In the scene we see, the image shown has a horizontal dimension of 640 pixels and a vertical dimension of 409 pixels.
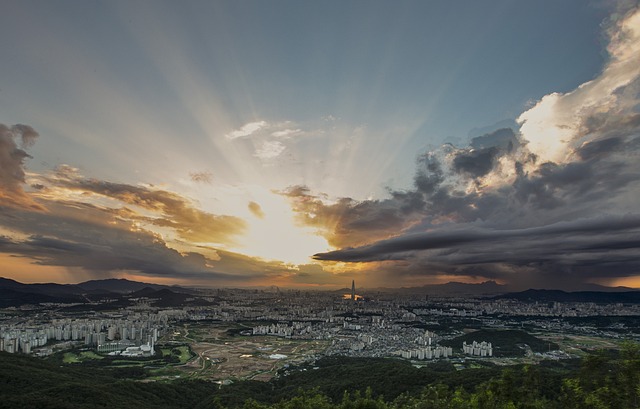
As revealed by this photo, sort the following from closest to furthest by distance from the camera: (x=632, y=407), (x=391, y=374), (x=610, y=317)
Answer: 1. (x=632, y=407)
2. (x=391, y=374)
3. (x=610, y=317)

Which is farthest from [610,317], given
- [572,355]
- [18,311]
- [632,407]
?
[18,311]

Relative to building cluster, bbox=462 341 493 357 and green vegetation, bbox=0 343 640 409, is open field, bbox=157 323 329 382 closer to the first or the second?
green vegetation, bbox=0 343 640 409

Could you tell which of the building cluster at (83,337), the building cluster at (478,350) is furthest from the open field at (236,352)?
the building cluster at (478,350)

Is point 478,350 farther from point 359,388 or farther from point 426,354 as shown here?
point 359,388

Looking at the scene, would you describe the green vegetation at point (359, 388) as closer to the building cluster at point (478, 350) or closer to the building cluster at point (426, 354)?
the building cluster at point (426, 354)

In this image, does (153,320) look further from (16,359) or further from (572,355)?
(572,355)

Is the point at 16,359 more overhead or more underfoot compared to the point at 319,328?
more overhead

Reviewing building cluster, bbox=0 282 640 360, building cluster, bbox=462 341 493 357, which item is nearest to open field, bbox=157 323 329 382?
building cluster, bbox=0 282 640 360

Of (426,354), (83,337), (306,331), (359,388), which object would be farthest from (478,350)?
(83,337)
